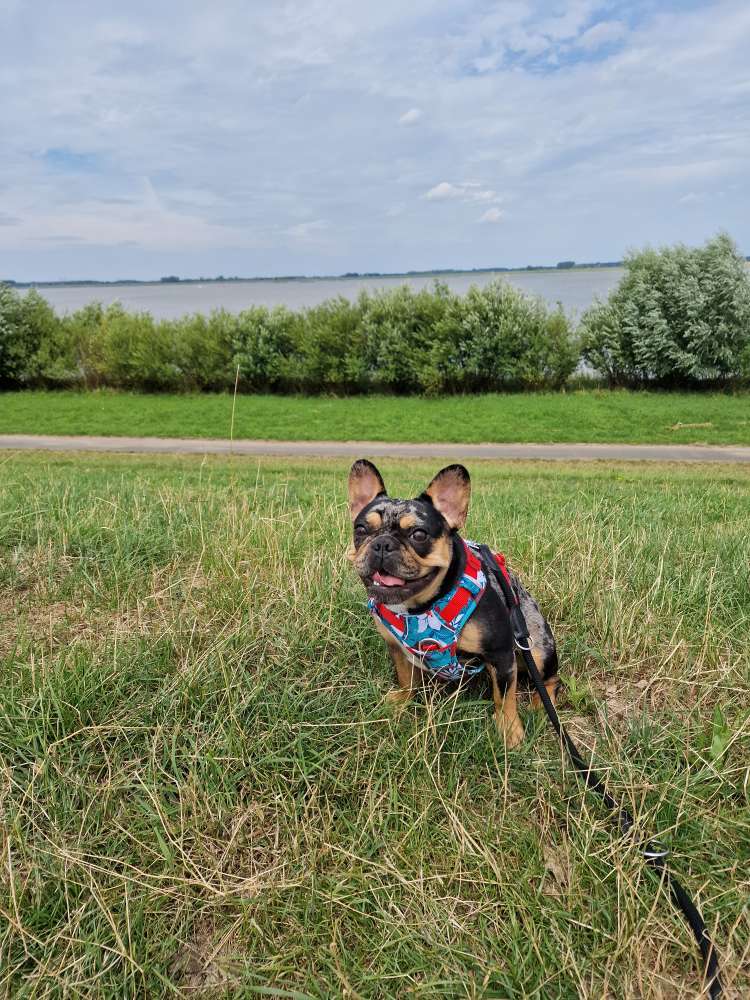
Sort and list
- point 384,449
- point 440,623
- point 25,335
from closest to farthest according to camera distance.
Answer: point 440,623, point 384,449, point 25,335

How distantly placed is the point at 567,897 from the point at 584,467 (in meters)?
13.0

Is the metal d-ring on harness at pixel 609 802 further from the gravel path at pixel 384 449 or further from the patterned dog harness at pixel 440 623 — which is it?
the gravel path at pixel 384 449

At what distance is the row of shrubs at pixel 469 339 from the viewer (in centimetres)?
2283

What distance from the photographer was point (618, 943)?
2.50 meters

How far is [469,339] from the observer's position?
23422mm

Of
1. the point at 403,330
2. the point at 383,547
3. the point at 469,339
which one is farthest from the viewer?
the point at 403,330

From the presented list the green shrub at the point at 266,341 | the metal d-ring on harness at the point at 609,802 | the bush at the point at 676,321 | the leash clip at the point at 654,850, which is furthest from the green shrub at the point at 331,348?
the leash clip at the point at 654,850

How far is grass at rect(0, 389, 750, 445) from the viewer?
1866cm

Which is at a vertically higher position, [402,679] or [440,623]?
[440,623]

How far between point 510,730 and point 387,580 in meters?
0.96

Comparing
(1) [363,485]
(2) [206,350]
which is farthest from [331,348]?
(1) [363,485]

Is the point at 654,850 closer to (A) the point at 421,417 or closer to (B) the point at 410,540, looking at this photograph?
(B) the point at 410,540


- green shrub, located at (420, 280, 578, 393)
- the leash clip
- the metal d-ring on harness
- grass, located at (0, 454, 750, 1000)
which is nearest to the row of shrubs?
green shrub, located at (420, 280, 578, 393)

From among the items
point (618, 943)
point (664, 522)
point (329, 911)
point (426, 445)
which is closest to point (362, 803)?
point (329, 911)
